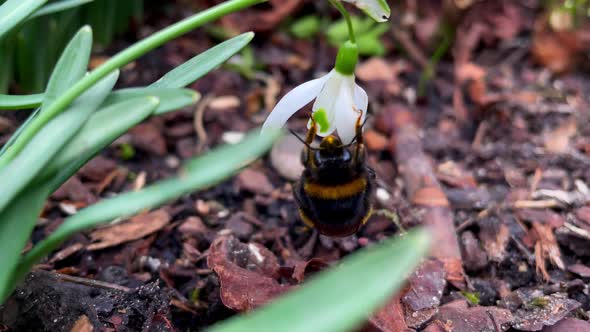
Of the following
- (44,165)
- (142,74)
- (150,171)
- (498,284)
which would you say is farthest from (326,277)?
(142,74)

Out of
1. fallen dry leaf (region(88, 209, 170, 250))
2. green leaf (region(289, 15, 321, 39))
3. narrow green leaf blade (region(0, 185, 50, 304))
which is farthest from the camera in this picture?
green leaf (region(289, 15, 321, 39))

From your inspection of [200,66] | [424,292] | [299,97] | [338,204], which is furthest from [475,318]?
[200,66]

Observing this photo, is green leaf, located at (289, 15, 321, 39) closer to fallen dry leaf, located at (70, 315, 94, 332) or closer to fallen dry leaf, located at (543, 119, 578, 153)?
fallen dry leaf, located at (543, 119, 578, 153)

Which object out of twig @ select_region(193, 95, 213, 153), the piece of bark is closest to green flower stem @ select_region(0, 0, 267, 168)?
the piece of bark

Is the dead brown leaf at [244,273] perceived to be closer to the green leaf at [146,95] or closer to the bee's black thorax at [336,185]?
the bee's black thorax at [336,185]

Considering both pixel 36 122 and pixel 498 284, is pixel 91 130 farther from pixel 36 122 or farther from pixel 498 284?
pixel 498 284
